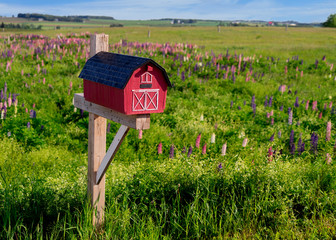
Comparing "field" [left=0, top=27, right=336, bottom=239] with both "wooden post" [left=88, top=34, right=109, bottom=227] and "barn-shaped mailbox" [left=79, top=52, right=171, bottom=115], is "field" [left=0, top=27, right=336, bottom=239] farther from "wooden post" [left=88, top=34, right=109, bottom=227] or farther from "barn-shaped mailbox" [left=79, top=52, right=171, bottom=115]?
"barn-shaped mailbox" [left=79, top=52, right=171, bottom=115]

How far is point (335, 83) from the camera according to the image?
15.0 meters

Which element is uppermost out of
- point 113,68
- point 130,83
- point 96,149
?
point 113,68

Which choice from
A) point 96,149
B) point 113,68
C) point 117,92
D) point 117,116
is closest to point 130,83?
point 117,92

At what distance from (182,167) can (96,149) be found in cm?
185

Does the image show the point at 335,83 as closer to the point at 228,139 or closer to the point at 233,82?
the point at 233,82

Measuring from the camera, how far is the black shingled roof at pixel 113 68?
340 cm

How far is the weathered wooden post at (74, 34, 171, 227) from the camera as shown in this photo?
3.45 metres

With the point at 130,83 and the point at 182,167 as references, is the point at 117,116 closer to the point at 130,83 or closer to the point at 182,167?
the point at 130,83

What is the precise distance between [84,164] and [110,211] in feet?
7.90

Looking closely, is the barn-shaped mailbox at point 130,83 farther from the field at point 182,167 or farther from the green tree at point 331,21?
the green tree at point 331,21

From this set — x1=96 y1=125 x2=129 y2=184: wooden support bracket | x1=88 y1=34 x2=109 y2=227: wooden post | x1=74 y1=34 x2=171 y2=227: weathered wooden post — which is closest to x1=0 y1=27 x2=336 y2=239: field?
x1=88 y1=34 x2=109 y2=227: wooden post

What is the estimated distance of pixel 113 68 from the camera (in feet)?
11.8

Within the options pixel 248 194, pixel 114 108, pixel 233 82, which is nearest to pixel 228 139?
pixel 248 194

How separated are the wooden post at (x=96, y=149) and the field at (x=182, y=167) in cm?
14
